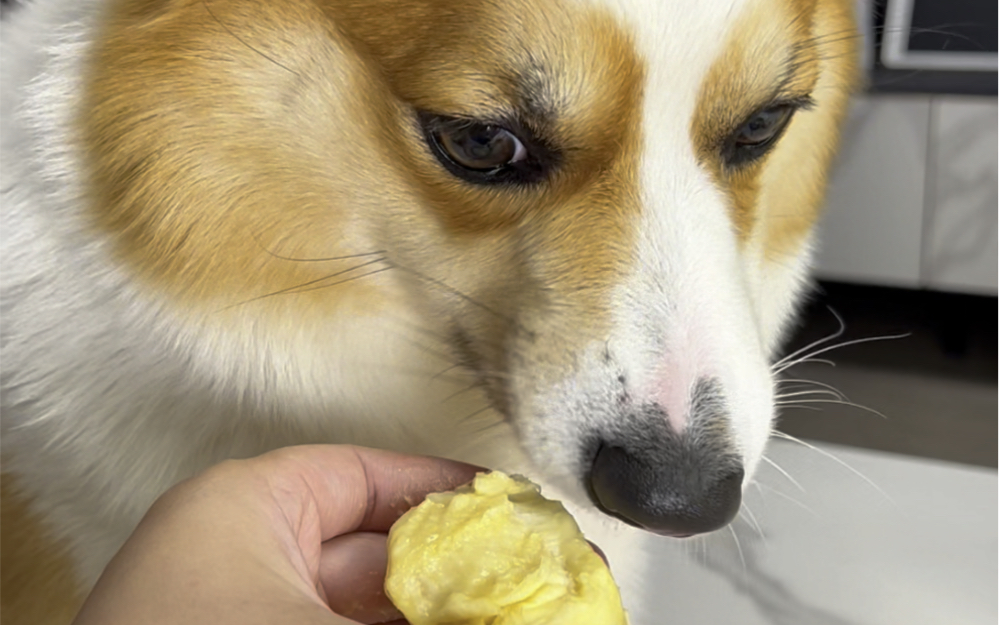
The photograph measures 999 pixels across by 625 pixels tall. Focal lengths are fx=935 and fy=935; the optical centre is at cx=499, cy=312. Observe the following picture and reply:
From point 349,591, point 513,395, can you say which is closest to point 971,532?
point 513,395

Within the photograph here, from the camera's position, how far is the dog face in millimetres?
600

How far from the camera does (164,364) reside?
728mm

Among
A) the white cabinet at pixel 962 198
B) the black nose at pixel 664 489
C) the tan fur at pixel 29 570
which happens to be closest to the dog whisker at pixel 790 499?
the black nose at pixel 664 489

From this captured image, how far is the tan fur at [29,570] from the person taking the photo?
790mm

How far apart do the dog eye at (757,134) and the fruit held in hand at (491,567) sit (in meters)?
0.32

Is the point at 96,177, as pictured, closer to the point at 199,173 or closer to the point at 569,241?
the point at 199,173

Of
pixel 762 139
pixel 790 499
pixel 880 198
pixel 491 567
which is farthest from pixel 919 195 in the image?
pixel 491 567

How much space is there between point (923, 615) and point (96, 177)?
935mm

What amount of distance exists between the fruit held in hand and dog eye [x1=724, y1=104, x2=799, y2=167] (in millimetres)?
319

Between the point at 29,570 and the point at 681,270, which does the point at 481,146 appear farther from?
the point at 29,570

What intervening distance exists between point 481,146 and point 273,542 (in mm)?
306

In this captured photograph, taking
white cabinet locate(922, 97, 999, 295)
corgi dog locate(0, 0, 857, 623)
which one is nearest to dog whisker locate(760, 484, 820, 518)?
corgi dog locate(0, 0, 857, 623)

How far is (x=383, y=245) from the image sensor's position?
2.31 ft

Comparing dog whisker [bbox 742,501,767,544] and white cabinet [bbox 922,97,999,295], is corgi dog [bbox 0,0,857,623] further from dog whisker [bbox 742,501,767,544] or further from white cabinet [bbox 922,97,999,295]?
white cabinet [bbox 922,97,999,295]
